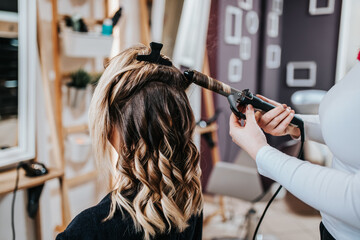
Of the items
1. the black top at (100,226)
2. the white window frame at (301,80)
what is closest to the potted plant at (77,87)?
the black top at (100,226)

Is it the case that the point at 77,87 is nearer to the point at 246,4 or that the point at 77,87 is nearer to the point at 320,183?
the point at 320,183

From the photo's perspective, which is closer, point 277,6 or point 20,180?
point 20,180

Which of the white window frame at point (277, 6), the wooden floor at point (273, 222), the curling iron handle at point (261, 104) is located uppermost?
the white window frame at point (277, 6)

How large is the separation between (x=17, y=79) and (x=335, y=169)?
1166mm

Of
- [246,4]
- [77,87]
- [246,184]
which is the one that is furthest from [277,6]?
[77,87]

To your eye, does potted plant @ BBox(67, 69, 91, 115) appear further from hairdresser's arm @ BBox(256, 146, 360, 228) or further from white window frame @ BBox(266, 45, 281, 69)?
white window frame @ BBox(266, 45, 281, 69)

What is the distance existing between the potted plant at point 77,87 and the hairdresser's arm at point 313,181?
1225 mm

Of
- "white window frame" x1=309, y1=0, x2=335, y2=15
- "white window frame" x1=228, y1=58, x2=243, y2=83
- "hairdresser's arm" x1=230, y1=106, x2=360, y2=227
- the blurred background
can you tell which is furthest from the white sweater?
"white window frame" x1=228, y1=58, x2=243, y2=83

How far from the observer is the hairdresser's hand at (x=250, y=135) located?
24.8 inches

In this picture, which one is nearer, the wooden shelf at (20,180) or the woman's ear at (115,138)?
the woman's ear at (115,138)

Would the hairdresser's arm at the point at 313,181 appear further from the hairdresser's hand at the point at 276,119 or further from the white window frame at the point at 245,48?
the white window frame at the point at 245,48

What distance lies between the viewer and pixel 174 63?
1.72 m

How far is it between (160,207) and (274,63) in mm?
2168

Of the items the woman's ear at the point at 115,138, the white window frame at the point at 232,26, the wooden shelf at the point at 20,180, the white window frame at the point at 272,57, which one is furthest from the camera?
the white window frame at the point at 272,57
